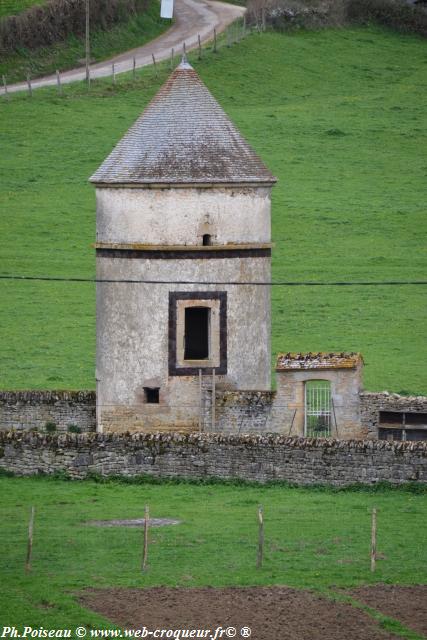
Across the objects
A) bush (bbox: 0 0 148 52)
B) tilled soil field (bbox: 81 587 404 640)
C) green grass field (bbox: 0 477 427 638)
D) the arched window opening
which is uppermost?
bush (bbox: 0 0 148 52)

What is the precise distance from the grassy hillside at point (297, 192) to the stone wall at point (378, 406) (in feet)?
20.9

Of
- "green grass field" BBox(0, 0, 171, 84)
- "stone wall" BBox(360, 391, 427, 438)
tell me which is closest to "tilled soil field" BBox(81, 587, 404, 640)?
"stone wall" BBox(360, 391, 427, 438)

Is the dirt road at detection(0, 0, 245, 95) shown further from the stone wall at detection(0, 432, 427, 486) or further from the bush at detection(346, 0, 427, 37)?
the stone wall at detection(0, 432, 427, 486)

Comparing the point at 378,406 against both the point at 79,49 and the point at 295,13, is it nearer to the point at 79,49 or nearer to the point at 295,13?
the point at 79,49

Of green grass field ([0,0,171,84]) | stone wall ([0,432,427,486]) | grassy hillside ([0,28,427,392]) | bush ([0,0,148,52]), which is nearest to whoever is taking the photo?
stone wall ([0,432,427,486])

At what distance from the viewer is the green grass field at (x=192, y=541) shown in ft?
95.2

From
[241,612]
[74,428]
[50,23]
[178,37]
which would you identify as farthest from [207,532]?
[178,37]

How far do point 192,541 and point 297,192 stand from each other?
3855 centimetres

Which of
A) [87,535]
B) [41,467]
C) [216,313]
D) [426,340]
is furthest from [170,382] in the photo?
[426,340]

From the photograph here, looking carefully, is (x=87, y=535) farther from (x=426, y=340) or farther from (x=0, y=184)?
(x=0, y=184)

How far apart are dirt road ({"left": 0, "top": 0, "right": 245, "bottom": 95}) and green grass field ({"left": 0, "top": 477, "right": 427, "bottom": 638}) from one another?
4595cm

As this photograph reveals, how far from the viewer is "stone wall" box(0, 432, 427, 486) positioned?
115ft

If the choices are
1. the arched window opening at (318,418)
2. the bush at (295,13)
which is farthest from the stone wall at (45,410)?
the bush at (295,13)

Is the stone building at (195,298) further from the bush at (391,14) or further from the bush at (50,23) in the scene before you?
the bush at (391,14)
